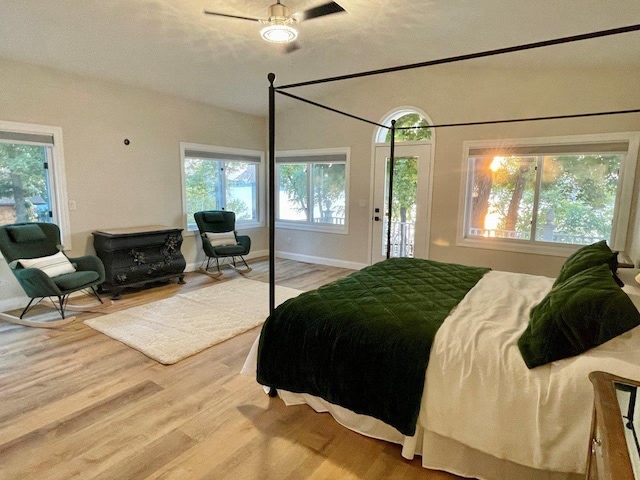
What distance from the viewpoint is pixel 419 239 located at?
5371 millimetres

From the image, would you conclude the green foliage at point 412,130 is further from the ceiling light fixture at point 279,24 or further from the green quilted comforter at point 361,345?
the green quilted comforter at point 361,345

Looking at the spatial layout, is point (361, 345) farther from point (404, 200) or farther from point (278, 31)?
point (404, 200)

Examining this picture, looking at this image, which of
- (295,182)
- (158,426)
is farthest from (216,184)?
(158,426)

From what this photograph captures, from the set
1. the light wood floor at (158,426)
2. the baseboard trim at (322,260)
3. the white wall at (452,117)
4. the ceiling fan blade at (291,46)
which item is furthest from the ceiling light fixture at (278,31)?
the baseboard trim at (322,260)

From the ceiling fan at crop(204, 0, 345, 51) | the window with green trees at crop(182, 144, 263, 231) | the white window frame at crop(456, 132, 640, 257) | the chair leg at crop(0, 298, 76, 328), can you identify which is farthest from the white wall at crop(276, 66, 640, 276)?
the chair leg at crop(0, 298, 76, 328)

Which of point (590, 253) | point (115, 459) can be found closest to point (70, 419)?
point (115, 459)

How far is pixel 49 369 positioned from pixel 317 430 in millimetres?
2095

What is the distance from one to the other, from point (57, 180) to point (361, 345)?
412cm

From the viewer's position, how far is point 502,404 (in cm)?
162

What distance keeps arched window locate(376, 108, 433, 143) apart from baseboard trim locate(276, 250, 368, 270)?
6.51 feet

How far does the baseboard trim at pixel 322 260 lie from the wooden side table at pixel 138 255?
221 centimetres

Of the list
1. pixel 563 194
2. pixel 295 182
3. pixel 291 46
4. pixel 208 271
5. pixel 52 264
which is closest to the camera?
pixel 291 46

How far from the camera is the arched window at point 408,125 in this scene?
17.3 ft

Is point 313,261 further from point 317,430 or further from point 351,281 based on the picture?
point 317,430
